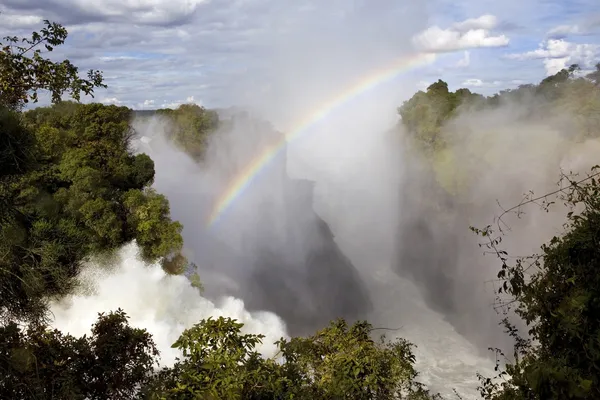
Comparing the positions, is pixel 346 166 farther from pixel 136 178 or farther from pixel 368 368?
pixel 368 368

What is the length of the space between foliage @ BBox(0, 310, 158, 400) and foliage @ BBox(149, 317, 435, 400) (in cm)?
131

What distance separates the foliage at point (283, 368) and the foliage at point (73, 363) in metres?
1.31

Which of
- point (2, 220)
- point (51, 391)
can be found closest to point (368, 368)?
point (51, 391)

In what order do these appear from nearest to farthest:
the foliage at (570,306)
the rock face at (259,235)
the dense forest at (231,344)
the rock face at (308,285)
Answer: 1. the foliage at (570,306)
2. the dense forest at (231,344)
3. the rock face at (308,285)
4. the rock face at (259,235)

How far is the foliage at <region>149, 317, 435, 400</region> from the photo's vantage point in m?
4.75

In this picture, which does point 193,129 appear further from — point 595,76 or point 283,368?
point 283,368

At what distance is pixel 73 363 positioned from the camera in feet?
20.8

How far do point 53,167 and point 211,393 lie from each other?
24670 millimetres

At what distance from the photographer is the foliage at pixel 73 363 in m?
5.46

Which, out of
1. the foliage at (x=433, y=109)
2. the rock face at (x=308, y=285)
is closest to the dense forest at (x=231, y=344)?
the rock face at (x=308, y=285)

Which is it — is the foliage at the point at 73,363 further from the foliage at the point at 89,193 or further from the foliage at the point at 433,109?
the foliage at the point at 433,109

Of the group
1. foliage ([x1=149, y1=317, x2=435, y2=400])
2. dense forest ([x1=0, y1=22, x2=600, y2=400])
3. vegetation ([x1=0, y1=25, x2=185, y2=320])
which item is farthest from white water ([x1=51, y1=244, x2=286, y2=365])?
foliage ([x1=149, y1=317, x2=435, y2=400])

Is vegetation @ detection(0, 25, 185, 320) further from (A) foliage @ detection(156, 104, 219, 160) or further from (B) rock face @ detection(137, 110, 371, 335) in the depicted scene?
(A) foliage @ detection(156, 104, 219, 160)

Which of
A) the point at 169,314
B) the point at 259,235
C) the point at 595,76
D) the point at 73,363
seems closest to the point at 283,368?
the point at 73,363
